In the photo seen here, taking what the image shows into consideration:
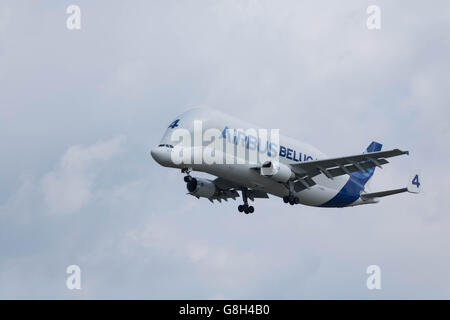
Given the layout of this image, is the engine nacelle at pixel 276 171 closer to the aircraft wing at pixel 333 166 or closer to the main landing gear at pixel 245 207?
the aircraft wing at pixel 333 166

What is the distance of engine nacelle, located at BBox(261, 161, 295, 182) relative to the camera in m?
78.1

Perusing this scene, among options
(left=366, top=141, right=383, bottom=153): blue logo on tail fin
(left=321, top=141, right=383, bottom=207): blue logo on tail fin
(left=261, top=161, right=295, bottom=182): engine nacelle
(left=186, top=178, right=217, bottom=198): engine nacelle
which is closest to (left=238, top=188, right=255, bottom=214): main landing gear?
(left=186, top=178, right=217, bottom=198): engine nacelle

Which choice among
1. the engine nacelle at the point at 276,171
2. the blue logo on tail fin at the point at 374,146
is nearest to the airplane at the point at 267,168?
the engine nacelle at the point at 276,171

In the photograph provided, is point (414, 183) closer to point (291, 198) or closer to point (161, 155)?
point (291, 198)

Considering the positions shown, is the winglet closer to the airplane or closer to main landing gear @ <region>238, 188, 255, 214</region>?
the airplane

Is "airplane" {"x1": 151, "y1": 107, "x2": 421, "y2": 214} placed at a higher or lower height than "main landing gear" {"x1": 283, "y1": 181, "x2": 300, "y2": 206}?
higher

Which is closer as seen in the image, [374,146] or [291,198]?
[291,198]

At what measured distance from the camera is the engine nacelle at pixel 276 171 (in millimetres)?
78125

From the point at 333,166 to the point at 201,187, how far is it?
1101 centimetres

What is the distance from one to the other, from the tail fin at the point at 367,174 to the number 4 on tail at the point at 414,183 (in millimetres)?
7663

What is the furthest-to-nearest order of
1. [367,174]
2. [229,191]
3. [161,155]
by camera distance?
[367,174]
[229,191]
[161,155]

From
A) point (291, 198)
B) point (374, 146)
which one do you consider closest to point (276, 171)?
point (291, 198)

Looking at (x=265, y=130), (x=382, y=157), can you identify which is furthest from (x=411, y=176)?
(x=265, y=130)

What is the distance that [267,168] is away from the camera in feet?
257
